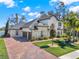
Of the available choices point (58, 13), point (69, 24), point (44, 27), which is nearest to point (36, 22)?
point (44, 27)

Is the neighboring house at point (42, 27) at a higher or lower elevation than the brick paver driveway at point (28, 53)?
higher

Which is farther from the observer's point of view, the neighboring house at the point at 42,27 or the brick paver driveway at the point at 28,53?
the neighboring house at the point at 42,27

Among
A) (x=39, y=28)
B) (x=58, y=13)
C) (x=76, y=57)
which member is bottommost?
(x=76, y=57)

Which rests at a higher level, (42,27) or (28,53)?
(42,27)

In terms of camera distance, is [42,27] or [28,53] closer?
[28,53]

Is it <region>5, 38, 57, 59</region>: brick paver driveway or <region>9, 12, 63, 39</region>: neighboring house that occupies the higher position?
<region>9, 12, 63, 39</region>: neighboring house

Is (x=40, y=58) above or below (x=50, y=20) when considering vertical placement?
below

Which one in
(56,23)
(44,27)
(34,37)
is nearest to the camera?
(34,37)

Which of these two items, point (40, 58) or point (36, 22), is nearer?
point (40, 58)

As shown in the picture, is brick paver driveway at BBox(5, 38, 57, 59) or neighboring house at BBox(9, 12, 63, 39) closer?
brick paver driveway at BBox(5, 38, 57, 59)

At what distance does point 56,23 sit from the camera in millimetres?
48125

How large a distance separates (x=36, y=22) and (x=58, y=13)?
25378 mm

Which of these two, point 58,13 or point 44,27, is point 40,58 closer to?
point 44,27

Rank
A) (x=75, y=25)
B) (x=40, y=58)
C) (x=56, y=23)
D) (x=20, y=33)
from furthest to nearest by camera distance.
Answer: (x=20, y=33) → (x=56, y=23) → (x=75, y=25) → (x=40, y=58)
